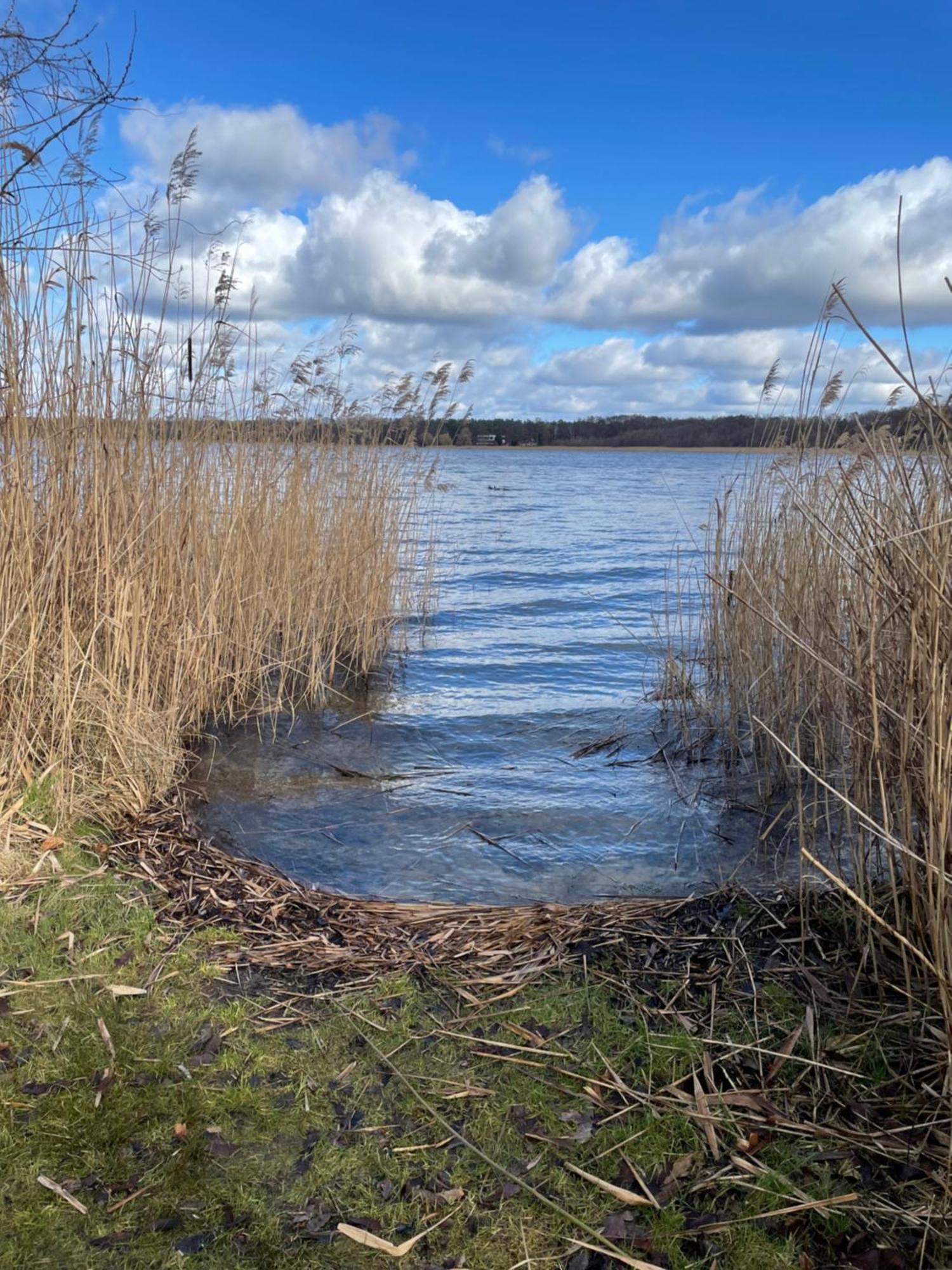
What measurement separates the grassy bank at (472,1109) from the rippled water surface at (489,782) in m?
0.96

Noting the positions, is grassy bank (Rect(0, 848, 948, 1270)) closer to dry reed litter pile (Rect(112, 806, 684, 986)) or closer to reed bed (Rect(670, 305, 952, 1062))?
dry reed litter pile (Rect(112, 806, 684, 986))

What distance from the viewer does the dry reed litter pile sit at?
9.82 feet

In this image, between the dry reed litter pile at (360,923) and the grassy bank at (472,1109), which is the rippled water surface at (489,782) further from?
the grassy bank at (472,1109)

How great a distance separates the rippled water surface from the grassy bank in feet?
3.14

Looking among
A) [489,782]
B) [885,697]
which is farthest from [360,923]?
[885,697]

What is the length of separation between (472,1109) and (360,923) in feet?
3.78

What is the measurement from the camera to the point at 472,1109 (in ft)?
7.45

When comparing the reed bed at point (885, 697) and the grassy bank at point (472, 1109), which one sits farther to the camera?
the reed bed at point (885, 697)

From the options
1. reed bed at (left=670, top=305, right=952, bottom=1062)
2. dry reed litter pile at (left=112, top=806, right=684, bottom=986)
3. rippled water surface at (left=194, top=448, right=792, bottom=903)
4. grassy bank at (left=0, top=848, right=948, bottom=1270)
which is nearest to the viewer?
grassy bank at (left=0, top=848, right=948, bottom=1270)

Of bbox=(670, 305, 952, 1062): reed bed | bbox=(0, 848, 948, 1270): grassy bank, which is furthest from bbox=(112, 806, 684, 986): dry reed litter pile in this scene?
bbox=(670, 305, 952, 1062): reed bed

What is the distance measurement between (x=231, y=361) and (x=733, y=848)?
157 inches

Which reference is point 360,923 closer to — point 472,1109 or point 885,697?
point 472,1109

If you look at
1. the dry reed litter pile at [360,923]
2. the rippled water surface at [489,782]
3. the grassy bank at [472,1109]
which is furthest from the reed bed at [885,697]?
the dry reed litter pile at [360,923]

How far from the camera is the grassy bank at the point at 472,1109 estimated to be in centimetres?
189
